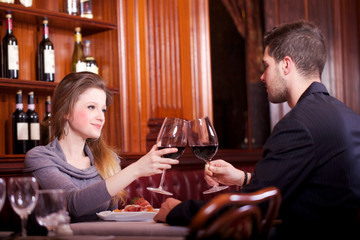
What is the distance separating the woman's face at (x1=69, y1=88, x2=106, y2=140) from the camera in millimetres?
2416

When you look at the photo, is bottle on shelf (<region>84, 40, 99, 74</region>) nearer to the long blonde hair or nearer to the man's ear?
the long blonde hair

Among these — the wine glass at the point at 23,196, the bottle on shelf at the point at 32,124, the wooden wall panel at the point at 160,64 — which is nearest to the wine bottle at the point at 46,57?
the bottle on shelf at the point at 32,124

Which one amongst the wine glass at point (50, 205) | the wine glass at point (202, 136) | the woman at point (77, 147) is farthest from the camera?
the woman at point (77, 147)

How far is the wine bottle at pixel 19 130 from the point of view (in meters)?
3.10

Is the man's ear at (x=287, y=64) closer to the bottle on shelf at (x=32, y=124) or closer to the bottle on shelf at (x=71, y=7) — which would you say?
the bottle on shelf at (x=32, y=124)

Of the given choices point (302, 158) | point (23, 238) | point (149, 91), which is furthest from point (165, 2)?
point (23, 238)

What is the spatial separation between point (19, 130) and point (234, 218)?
7.36ft

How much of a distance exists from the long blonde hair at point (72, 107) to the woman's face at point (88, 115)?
1.2 inches

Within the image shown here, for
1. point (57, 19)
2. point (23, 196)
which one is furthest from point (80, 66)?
point (23, 196)

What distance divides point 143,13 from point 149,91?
22.4 inches

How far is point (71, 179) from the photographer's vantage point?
7.56 feet

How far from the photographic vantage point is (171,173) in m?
3.43

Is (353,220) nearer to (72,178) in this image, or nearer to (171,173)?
(72,178)

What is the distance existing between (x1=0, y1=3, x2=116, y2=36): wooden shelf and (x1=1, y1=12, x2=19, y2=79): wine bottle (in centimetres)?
7
